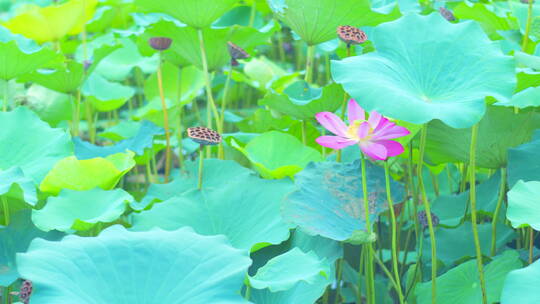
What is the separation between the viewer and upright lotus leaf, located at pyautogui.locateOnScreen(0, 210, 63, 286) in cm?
105

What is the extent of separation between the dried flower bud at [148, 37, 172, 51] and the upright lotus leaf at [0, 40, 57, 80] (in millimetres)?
188

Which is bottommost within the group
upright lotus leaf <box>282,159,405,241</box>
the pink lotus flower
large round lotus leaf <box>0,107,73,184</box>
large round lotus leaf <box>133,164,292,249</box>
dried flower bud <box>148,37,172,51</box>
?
large round lotus leaf <box>133,164,292,249</box>

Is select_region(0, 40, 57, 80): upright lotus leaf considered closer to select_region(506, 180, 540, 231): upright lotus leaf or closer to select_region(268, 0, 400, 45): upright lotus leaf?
select_region(268, 0, 400, 45): upright lotus leaf

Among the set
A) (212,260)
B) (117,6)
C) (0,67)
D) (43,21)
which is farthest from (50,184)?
(117,6)

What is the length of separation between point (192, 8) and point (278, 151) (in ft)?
1.02

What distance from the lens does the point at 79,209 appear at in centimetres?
104

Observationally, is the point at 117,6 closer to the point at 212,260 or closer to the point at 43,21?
the point at 43,21

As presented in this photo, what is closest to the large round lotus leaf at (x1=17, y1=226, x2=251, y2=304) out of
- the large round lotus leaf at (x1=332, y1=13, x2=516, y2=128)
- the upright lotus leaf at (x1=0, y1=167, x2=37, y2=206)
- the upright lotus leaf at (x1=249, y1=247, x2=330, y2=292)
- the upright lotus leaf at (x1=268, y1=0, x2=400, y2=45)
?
the upright lotus leaf at (x1=249, y1=247, x2=330, y2=292)

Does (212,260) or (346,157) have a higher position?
(212,260)

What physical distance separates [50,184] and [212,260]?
0.41 m

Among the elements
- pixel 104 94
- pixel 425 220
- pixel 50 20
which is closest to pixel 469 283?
pixel 425 220

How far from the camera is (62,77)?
4.63 feet

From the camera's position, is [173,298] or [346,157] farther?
[346,157]

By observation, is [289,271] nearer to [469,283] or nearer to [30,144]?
[469,283]
